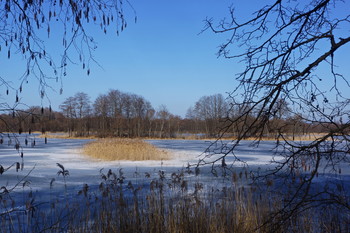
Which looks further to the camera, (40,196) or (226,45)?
(40,196)

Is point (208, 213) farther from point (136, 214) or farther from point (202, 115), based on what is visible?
point (202, 115)

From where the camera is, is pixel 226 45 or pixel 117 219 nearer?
pixel 226 45

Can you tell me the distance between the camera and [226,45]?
7.37 feet

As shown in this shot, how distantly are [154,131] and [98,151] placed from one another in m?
34.8

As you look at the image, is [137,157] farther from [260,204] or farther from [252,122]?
[252,122]

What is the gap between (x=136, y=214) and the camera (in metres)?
3.65

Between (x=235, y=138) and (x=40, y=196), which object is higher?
(x=235, y=138)

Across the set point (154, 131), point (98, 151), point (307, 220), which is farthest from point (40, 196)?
point (154, 131)

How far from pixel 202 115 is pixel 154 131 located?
940cm

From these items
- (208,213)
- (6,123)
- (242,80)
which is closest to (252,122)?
(242,80)

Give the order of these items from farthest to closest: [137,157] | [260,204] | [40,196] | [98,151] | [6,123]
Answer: [98,151]
[137,157]
[40,196]
[260,204]
[6,123]

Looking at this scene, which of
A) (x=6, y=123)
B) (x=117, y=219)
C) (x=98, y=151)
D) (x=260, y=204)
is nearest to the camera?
(x=6, y=123)

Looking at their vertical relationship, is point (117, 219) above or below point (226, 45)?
below

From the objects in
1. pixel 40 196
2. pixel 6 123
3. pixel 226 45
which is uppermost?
pixel 226 45
